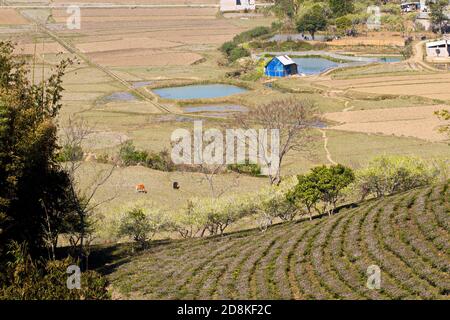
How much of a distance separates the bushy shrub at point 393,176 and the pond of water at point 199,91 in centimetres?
5340

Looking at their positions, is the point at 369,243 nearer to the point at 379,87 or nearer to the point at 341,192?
the point at 341,192

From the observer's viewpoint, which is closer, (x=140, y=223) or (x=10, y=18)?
(x=140, y=223)

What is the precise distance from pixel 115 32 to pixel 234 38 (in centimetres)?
3194

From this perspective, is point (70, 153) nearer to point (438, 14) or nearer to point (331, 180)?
point (331, 180)

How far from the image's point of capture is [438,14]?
147250mm

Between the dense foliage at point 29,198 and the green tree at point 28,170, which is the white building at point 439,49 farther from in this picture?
the dense foliage at point 29,198

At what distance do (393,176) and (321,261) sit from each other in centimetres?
1825

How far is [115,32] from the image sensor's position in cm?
16088

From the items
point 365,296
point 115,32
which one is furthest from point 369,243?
point 115,32

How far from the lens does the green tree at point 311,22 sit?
151 m

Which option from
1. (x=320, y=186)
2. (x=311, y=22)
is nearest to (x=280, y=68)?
(x=311, y=22)

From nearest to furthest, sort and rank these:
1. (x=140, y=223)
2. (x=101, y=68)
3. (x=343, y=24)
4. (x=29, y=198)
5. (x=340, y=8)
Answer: (x=29, y=198) < (x=140, y=223) < (x=101, y=68) < (x=343, y=24) < (x=340, y=8)

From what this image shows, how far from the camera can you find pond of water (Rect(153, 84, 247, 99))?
98.0m

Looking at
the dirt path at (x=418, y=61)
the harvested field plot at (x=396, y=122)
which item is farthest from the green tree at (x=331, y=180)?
the dirt path at (x=418, y=61)
